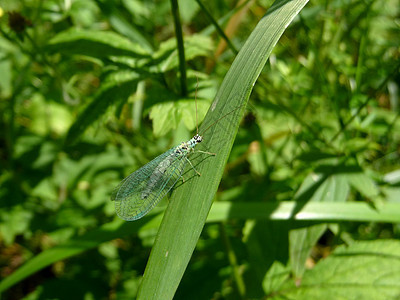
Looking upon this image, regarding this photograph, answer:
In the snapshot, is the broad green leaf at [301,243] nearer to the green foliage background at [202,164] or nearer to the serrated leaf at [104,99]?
the green foliage background at [202,164]

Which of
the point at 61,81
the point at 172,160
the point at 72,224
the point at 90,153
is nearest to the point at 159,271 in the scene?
the point at 172,160

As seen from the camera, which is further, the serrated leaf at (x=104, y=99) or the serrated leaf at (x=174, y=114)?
the serrated leaf at (x=104, y=99)

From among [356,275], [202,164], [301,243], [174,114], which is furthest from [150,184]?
[356,275]

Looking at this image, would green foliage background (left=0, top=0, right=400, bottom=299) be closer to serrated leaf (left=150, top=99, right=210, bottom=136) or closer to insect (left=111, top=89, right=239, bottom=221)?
serrated leaf (left=150, top=99, right=210, bottom=136)

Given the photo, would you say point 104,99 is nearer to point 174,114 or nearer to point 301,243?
point 174,114

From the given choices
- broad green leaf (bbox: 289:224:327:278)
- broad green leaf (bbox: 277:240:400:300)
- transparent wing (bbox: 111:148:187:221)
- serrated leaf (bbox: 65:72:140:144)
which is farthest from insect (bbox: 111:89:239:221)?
broad green leaf (bbox: 277:240:400:300)

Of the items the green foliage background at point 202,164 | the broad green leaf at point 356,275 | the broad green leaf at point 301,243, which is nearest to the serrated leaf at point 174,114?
the green foliage background at point 202,164
